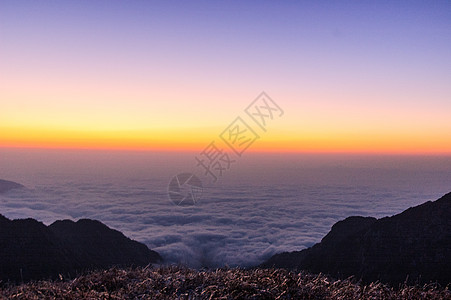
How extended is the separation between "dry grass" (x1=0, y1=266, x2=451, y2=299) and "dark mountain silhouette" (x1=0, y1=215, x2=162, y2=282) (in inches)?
1557

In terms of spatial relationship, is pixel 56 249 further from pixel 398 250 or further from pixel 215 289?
pixel 215 289

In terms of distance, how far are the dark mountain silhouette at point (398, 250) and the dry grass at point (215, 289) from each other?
127ft

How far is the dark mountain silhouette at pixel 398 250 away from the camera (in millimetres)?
48938

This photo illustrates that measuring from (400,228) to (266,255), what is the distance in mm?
51686

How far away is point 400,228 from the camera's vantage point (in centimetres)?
5950

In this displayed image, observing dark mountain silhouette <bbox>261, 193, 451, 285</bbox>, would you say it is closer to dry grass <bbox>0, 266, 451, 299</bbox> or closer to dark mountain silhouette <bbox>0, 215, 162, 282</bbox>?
dry grass <bbox>0, 266, 451, 299</bbox>

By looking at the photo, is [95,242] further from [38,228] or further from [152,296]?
[152,296]

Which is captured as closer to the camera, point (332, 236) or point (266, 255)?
point (332, 236)

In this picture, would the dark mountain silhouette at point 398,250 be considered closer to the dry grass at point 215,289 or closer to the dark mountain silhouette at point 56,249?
the dry grass at point 215,289

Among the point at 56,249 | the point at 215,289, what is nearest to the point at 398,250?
the point at 215,289

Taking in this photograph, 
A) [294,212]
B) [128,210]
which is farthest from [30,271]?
[294,212]

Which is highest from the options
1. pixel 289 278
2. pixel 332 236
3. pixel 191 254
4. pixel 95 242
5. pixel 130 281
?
pixel 289 278

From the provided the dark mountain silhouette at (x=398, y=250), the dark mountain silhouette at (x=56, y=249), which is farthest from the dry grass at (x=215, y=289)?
the dark mountain silhouette at (x=56, y=249)

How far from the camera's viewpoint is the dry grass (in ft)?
21.1
